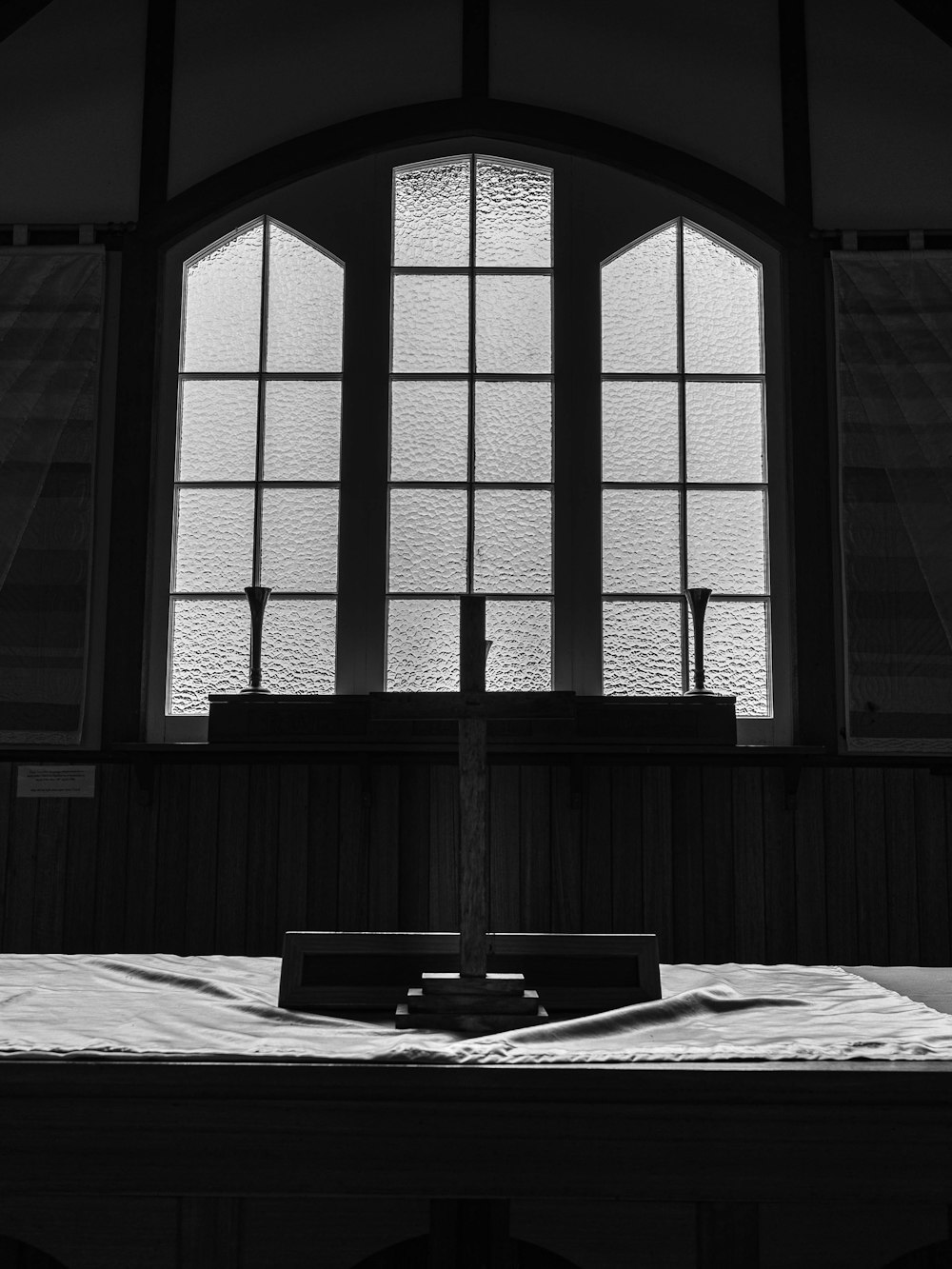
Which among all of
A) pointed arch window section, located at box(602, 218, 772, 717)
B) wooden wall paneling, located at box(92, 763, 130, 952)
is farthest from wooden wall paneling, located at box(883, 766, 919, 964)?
wooden wall paneling, located at box(92, 763, 130, 952)

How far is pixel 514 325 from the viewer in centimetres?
416

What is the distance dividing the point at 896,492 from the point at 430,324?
1.55m

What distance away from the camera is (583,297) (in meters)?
4.15

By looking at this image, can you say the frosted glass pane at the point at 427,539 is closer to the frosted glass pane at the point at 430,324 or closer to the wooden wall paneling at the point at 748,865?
the frosted glass pane at the point at 430,324

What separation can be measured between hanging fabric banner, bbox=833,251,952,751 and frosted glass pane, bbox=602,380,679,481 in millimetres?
522

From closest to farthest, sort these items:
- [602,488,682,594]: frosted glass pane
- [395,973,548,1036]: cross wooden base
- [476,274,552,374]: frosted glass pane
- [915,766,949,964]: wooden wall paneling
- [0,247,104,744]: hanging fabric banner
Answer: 1. [395,973,548,1036]: cross wooden base
2. [915,766,949,964]: wooden wall paneling
3. [0,247,104,744]: hanging fabric banner
4. [602,488,682,594]: frosted glass pane
5. [476,274,552,374]: frosted glass pane

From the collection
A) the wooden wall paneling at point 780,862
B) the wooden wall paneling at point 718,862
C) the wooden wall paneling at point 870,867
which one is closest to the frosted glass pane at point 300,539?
the wooden wall paneling at point 718,862

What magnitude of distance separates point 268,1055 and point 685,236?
11.7 feet

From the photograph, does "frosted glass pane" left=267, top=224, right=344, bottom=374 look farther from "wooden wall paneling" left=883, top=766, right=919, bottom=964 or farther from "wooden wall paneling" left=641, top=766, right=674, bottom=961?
"wooden wall paneling" left=883, top=766, right=919, bottom=964

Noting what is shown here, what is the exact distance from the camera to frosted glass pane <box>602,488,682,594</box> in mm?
4023

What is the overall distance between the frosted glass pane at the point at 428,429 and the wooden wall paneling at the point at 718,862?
1.24m

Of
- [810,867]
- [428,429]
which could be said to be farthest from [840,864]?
[428,429]

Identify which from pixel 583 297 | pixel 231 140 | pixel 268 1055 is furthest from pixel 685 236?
pixel 268 1055

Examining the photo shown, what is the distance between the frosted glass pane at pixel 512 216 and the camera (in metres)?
4.19
